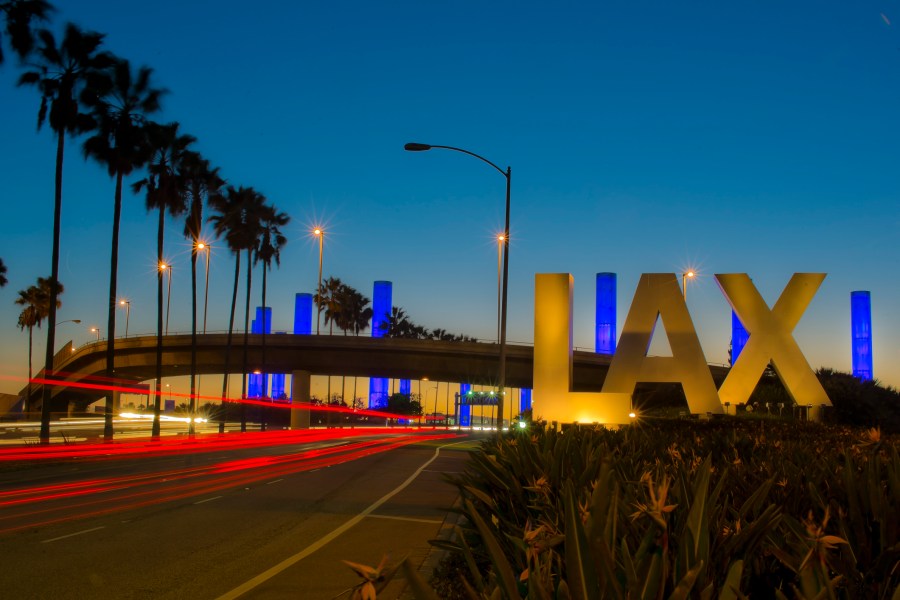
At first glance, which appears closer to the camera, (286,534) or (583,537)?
(583,537)

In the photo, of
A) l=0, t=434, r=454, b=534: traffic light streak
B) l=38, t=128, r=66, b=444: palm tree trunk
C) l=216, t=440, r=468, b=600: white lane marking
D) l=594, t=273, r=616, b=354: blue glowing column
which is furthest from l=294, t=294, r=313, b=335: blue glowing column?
l=216, t=440, r=468, b=600: white lane marking

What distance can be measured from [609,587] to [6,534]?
1272cm

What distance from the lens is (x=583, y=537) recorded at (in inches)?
124

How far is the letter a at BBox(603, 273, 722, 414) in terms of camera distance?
1291 inches

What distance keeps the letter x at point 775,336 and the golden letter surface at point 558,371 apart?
544cm

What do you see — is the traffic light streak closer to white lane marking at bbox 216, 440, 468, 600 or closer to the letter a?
white lane marking at bbox 216, 440, 468, 600

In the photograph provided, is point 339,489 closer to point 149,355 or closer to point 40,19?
point 40,19

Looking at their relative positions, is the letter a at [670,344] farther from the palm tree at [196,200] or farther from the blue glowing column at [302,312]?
the blue glowing column at [302,312]

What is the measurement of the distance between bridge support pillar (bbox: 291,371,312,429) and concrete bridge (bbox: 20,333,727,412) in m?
0.85

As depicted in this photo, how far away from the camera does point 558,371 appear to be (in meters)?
32.3

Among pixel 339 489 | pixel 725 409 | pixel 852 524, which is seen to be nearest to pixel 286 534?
pixel 339 489

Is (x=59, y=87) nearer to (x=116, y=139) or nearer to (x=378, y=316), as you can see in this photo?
(x=116, y=139)

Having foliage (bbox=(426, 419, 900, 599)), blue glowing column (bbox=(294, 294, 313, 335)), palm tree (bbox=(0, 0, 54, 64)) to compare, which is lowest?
foliage (bbox=(426, 419, 900, 599))

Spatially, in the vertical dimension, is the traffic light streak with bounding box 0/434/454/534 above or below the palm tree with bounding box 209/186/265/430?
below
